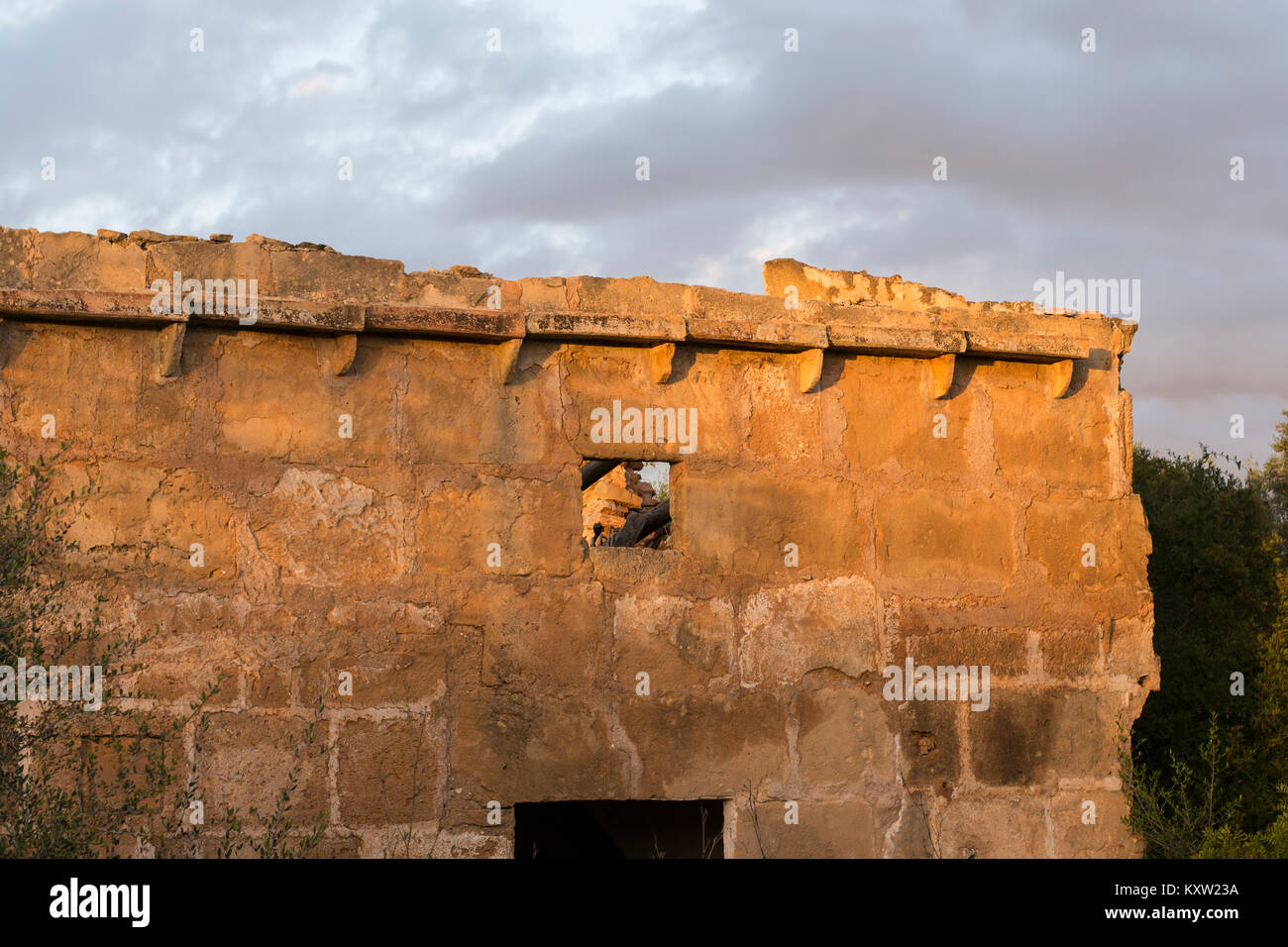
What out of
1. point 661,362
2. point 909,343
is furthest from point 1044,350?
point 661,362

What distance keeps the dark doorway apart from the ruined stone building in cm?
93

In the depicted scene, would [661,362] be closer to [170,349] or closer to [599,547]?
[599,547]

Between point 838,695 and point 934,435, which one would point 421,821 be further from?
point 934,435

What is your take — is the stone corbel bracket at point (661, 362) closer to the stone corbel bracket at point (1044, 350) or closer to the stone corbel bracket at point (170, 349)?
the stone corbel bracket at point (1044, 350)

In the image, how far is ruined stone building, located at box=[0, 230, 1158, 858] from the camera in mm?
4879

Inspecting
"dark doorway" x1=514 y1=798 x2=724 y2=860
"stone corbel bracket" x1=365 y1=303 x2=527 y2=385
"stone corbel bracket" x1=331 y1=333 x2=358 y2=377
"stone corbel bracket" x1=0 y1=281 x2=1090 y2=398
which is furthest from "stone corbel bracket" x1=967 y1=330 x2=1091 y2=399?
"stone corbel bracket" x1=331 y1=333 x2=358 y2=377

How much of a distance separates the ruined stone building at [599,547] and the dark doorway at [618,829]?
0.93 meters

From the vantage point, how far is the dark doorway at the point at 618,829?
6.80 meters

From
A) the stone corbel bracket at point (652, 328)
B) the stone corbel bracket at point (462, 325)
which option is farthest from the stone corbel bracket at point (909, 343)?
the stone corbel bracket at point (462, 325)

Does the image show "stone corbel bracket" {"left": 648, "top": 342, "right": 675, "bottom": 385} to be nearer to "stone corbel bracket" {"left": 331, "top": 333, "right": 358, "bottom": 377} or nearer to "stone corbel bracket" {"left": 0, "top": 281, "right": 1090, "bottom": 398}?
"stone corbel bracket" {"left": 0, "top": 281, "right": 1090, "bottom": 398}

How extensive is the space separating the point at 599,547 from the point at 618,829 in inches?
132

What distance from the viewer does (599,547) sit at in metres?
5.36

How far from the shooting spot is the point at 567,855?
875 cm
